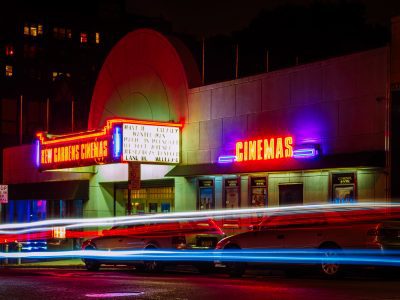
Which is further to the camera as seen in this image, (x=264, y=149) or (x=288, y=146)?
(x=264, y=149)

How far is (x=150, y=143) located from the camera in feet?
95.2

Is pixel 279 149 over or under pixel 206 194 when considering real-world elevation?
over

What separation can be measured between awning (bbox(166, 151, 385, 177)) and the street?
3939mm

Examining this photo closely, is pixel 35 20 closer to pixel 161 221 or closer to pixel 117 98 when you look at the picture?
pixel 117 98

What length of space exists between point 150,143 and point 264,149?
16.8 feet

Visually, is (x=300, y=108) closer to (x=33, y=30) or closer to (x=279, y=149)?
(x=279, y=149)

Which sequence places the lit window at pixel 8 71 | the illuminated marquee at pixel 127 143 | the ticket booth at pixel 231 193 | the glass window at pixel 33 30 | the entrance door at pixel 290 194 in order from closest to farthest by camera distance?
the entrance door at pixel 290 194, the ticket booth at pixel 231 193, the illuminated marquee at pixel 127 143, the lit window at pixel 8 71, the glass window at pixel 33 30

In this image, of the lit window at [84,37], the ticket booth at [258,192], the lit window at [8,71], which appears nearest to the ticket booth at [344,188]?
the ticket booth at [258,192]

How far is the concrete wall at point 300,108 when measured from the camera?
75.6 feet

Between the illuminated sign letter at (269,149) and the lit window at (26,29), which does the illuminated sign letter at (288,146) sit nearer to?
the illuminated sign letter at (269,149)

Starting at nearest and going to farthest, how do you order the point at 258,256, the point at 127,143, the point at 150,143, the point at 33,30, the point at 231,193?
the point at 258,256, the point at 231,193, the point at 127,143, the point at 150,143, the point at 33,30

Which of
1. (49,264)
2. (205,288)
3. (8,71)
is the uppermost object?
(8,71)

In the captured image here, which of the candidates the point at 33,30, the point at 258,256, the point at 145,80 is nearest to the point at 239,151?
the point at 145,80

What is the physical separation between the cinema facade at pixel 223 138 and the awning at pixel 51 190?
84 millimetres
